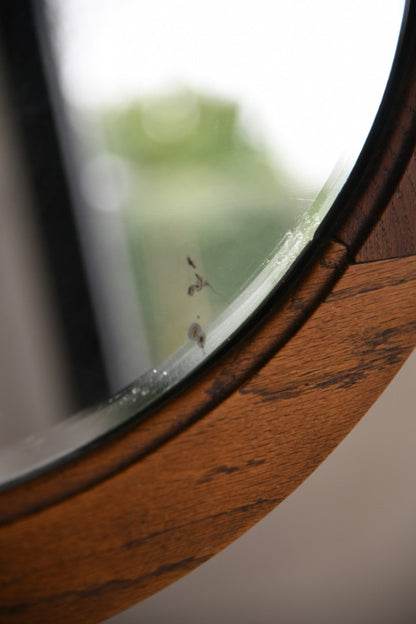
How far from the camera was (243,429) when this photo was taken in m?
0.27

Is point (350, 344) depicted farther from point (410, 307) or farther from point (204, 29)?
point (204, 29)

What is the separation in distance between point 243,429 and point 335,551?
15 cm

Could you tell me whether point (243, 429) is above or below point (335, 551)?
above

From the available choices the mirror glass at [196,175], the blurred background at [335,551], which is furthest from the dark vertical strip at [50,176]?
the blurred background at [335,551]

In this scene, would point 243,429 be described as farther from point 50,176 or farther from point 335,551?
point 50,176

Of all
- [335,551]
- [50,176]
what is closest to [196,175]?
[50,176]

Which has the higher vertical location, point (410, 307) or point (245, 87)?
point (245, 87)

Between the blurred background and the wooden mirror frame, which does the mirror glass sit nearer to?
the wooden mirror frame

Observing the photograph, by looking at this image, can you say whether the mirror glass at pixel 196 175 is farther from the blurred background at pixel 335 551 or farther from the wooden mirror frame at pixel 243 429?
the blurred background at pixel 335 551

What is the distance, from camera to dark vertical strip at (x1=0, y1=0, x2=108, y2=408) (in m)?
0.35

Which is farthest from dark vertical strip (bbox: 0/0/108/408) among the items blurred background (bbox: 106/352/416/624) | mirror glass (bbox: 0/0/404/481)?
blurred background (bbox: 106/352/416/624)

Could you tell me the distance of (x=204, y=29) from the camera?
345 mm

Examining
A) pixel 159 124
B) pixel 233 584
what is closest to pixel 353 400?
pixel 233 584

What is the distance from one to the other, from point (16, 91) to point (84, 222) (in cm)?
12
